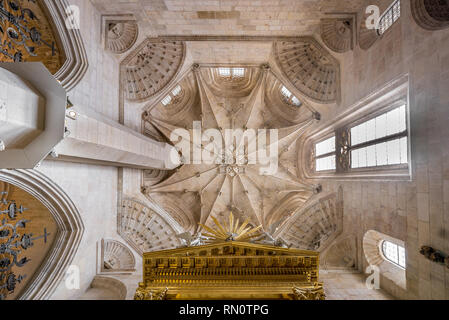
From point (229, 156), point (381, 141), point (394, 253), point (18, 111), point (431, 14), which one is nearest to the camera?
point (18, 111)

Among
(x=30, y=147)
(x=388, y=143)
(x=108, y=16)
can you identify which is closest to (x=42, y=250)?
(x=30, y=147)

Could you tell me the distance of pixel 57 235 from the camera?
717 cm

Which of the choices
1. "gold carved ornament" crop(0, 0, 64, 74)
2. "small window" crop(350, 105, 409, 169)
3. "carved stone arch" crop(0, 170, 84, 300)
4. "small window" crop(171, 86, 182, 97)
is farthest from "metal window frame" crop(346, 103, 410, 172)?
"gold carved ornament" crop(0, 0, 64, 74)

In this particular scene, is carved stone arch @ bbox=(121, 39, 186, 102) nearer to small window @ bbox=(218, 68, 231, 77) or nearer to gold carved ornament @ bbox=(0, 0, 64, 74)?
gold carved ornament @ bbox=(0, 0, 64, 74)

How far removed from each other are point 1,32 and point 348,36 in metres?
10.1

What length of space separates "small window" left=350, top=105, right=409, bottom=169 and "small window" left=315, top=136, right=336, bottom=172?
181cm

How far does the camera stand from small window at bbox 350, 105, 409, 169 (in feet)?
19.0

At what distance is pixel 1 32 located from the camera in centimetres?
531

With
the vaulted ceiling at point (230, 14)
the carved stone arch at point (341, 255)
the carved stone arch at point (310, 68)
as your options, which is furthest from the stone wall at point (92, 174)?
the carved stone arch at point (341, 255)

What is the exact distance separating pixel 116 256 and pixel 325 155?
10.1m

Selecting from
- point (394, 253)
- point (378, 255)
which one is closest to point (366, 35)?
point (394, 253)

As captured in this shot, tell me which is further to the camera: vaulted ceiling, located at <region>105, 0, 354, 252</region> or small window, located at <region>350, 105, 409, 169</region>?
vaulted ceiling, located at <region>105, 0, 354, 252</region>

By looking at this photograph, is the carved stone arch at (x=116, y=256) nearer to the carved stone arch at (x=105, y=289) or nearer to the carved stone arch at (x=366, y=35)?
the carved stone arch at (x=105, y=289)

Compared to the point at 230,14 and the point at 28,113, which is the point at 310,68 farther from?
the point at 28,113
